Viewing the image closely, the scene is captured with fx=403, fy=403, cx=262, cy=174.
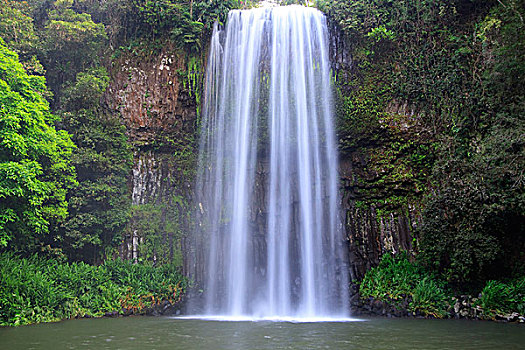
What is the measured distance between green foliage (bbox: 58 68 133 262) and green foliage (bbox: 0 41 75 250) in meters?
0.59

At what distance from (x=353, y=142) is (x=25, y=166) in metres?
10.5

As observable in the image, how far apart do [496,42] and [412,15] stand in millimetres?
3618

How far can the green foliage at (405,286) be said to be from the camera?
11.1m

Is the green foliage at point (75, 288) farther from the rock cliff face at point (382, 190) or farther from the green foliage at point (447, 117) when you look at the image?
the green foliage at point (447, 117)

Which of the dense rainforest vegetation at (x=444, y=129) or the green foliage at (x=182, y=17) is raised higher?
the green foliage at (x=182, y=17)

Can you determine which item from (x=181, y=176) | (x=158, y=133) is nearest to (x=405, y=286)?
(x=181, y=176)

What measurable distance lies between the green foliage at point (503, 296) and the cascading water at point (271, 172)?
4141 millimetres

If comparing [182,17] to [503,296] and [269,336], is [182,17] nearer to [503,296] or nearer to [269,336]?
[269,336]

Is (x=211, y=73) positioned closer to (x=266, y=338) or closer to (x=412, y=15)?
(x=412, y=15)

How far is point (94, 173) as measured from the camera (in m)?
14.6

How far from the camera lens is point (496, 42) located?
12.3 meters

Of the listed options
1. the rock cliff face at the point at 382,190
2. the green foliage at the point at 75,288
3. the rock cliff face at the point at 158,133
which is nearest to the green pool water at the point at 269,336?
the green foliage at the point at 75,288

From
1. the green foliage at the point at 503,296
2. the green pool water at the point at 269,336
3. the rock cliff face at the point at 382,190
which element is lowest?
the green pool water at the point at 269,336

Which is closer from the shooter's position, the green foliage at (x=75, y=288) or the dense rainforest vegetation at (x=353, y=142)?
the green foliage at (x=75, y=288)
